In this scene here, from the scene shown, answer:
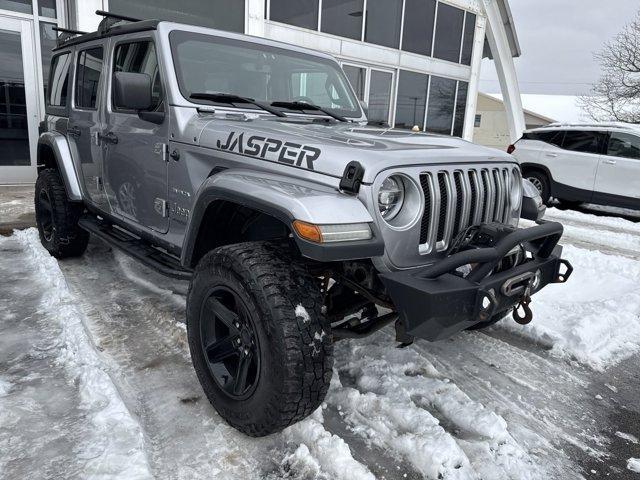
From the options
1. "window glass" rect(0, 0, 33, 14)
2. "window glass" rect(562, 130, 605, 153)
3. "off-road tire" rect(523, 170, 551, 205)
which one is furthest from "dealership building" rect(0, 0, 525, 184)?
"window glass" rect(562, 130, 605, 153)

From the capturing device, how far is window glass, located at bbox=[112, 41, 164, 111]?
312 centimetres

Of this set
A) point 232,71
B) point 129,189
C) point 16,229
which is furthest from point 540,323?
point 16,229

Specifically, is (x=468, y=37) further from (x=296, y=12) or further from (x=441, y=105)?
(x=296, y=12)

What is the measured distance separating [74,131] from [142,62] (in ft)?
4.65

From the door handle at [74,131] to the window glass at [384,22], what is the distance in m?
9.29

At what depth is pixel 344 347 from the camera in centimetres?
326

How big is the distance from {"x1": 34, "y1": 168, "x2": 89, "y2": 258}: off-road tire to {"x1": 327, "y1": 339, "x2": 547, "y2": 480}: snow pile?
2.97 metres

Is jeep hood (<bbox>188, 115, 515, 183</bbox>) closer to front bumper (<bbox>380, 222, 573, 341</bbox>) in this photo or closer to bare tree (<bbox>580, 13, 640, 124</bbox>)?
front bumper (<bbox>380, 222, 573, 341</bbox>)

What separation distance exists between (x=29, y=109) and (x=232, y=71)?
6.99 metres

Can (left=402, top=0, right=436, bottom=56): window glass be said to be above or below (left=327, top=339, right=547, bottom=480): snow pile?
above

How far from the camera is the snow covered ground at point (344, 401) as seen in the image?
2.17m

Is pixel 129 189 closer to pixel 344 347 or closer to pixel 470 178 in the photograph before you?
pixel 344 347

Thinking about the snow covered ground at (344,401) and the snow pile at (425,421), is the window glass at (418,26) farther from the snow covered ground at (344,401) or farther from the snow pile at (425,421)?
the snow pile at (425,421)

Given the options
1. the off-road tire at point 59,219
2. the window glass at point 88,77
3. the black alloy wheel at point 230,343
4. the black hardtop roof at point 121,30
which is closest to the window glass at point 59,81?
the black hardtop roof at point 121,30
